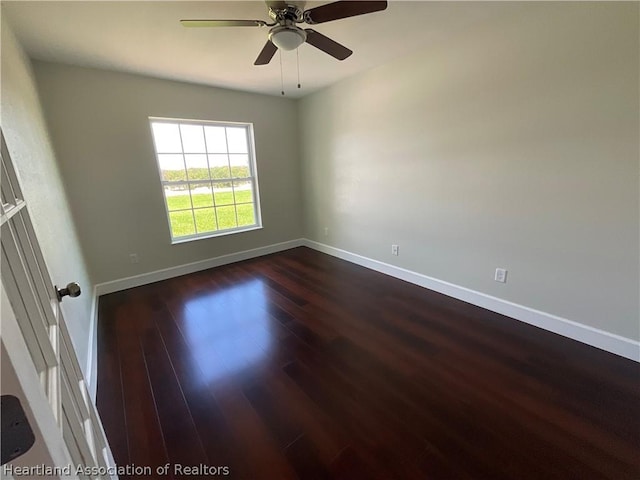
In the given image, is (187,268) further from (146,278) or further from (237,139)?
(237,139)

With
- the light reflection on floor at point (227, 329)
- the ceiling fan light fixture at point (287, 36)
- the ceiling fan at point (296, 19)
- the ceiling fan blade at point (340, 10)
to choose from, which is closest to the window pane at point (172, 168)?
the light reflection on floor at point (227, 329)

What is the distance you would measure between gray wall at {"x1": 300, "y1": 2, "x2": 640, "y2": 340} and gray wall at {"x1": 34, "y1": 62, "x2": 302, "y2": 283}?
1.93m

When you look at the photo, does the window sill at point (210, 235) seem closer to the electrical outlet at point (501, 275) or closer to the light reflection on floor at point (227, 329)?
the light reflection on floor at point (227, 329)

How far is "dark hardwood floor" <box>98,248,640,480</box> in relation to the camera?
1301 millimetres

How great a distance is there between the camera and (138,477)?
1.26 metres

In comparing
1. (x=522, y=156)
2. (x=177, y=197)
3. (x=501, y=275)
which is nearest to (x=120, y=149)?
(x=177, y=197)

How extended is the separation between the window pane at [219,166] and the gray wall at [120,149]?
1.66 feet

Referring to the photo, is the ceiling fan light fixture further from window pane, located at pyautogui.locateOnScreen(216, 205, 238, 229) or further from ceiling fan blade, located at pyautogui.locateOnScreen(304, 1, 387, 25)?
window pane, located at pyautogui.locateOnScreen(216, 205, 238, 229)

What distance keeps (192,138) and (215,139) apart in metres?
0.30

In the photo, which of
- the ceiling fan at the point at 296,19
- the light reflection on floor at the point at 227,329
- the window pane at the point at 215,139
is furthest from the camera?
the window pane at the point at 215,139

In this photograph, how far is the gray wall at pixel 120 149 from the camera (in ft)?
8.95

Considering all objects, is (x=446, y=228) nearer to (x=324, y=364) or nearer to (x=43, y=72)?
(x=324, y=364)

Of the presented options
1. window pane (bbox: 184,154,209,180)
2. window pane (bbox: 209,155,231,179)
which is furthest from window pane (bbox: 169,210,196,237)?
window pane (bbox: 209,155,231,179)

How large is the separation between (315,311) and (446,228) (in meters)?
1.56
